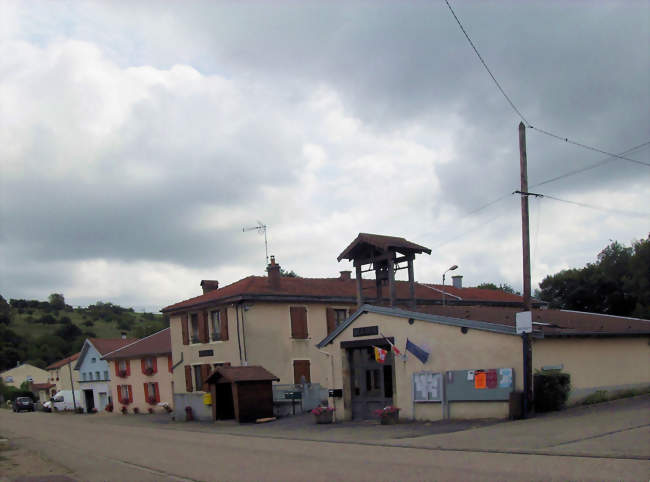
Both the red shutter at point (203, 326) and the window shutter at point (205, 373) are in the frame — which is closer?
the window shutter at point (205, 373)

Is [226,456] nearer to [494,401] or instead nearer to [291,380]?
[494,401]

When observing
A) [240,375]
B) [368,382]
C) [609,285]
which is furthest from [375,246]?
[609,285]

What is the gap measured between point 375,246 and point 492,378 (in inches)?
301

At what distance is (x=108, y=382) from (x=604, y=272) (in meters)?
39.0

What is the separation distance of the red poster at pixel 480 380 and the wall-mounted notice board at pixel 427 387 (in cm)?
133

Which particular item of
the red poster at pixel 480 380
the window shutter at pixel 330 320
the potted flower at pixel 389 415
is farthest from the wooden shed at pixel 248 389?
the red poster at pixel 480 380

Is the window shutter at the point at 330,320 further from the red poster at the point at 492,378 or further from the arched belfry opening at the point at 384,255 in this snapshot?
the red poster at the point at 492,378

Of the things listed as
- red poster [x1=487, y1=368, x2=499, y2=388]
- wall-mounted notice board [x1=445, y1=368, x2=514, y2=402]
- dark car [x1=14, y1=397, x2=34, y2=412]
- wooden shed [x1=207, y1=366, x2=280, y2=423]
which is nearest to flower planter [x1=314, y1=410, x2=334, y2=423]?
wooden shed [x1=207, y1=366, x2=280, y2=423]

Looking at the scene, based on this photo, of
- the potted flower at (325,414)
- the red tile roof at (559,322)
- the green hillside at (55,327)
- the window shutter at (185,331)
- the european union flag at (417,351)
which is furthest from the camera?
the green hillside at (55,327)

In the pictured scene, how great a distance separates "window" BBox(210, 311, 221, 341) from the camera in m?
34.2

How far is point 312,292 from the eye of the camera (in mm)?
34312

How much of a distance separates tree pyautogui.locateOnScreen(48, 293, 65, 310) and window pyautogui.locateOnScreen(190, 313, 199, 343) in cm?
12464

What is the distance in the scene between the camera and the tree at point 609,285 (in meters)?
42.3

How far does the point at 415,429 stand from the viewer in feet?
→ 62.3
